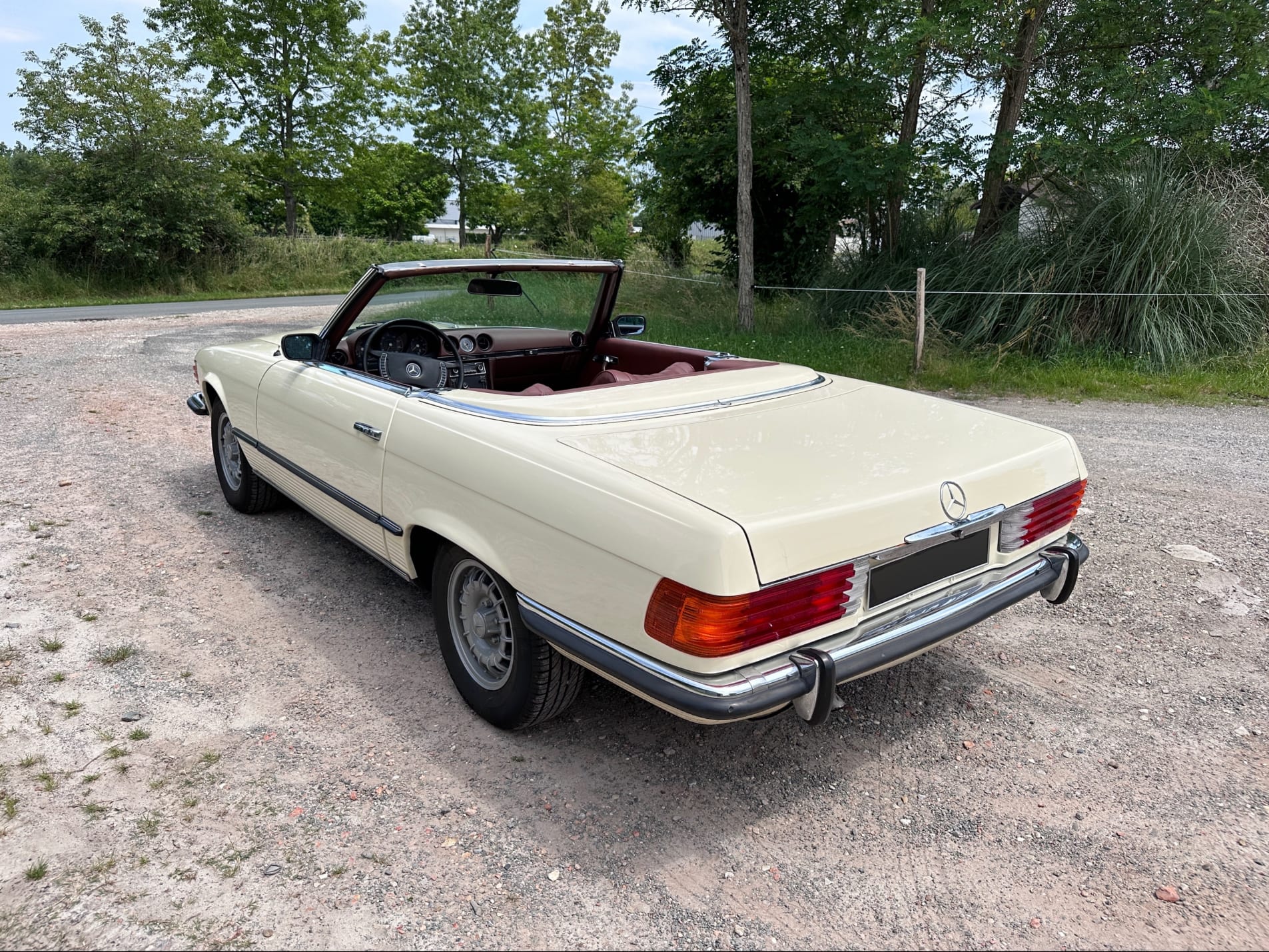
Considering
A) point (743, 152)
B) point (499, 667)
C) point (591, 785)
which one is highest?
point (743, 152)

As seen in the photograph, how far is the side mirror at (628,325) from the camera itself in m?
4.45

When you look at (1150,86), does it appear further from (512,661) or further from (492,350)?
(512,661)

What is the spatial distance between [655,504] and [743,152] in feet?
32.9

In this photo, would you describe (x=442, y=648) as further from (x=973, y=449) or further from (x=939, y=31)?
(x=939, y=31)

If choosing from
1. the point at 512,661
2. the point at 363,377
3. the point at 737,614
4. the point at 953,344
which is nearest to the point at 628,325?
the point at 363,377

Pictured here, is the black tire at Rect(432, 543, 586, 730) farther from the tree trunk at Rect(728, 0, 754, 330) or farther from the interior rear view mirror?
the tree trunk at Rect(728, 0, 754, 330)

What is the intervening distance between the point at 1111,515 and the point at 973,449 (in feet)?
9.09

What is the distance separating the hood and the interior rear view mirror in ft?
4.84

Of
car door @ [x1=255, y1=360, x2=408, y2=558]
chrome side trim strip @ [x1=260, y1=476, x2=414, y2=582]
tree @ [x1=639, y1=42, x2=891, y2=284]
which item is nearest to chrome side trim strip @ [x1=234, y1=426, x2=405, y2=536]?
car door @ [x1=255, y1=360, x2=408, y2=558]

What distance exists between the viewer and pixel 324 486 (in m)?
3.73

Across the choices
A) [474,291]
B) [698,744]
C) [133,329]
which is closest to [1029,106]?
[474,291]

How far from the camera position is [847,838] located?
2443 mm

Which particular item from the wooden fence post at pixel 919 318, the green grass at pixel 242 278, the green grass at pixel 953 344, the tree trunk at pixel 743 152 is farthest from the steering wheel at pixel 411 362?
the green grass at pixel 242 278

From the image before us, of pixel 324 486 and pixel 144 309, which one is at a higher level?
pixel 144 309
